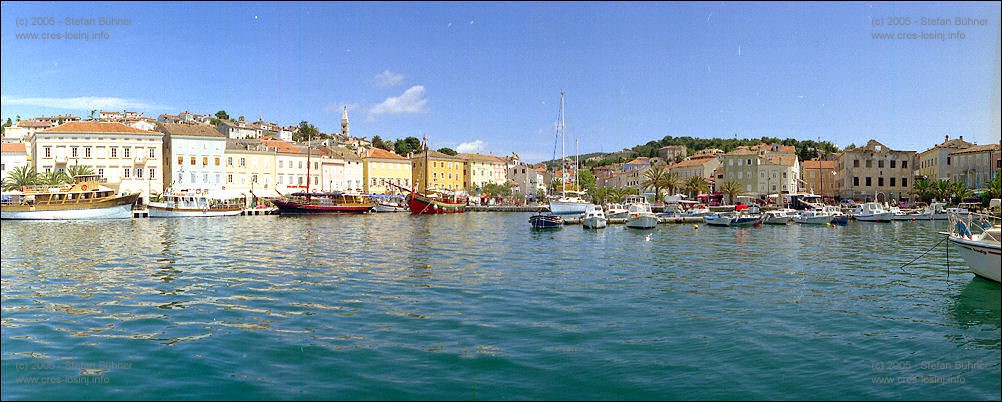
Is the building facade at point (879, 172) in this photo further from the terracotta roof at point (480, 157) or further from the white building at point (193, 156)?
the white building at point (193, 156)

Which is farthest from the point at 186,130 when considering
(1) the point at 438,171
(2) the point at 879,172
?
(2) the point at 879,172

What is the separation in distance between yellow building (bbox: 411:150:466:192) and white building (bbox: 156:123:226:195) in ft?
95.8

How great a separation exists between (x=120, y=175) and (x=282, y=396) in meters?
69.0

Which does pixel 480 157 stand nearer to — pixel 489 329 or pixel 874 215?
pixel 874 215

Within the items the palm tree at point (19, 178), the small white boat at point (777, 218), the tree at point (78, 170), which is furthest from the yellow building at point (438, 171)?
the small white boat at point (777, 218)

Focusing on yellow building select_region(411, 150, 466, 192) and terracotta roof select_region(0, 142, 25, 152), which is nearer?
terracotta roof select_region(0, 142, 25, 152)

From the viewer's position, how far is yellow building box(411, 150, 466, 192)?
319 feet

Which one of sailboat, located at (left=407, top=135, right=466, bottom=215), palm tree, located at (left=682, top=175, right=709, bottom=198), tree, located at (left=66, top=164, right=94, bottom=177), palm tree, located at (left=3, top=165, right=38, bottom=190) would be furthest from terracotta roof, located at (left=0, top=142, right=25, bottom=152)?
palm tree, located at (left=682, top=175, right=709, bottom=198)

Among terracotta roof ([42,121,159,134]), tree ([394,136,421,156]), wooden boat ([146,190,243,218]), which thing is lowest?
wooden boat ([146,190,243,218])

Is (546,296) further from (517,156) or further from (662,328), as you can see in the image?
(517,156)

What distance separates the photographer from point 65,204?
163ft

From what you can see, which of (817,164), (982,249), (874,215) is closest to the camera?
(982,249)

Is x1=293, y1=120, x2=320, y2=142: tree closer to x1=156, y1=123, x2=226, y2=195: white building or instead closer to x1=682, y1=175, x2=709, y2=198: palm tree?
x1=156, y1=123, x2=226, y2=195: white building

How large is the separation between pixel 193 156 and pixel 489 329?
68928mm
